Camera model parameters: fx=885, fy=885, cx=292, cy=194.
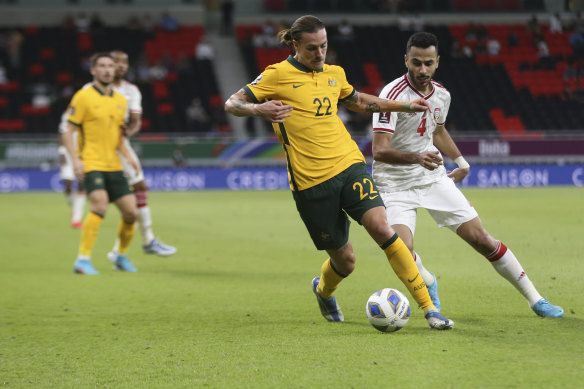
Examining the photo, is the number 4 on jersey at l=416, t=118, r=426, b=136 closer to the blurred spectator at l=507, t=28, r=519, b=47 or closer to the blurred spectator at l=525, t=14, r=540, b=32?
the blurred spectator at l=507, t=28, r=519, b=47

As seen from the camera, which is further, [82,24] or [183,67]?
[82,24]

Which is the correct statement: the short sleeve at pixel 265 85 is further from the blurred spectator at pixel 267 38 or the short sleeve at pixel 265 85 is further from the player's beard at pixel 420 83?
the blurred spectator at pixel 267 38

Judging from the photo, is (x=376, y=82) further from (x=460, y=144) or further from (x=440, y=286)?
(x=440, y=286)

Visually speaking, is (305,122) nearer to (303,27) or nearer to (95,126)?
(303,27)

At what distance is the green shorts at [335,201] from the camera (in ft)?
20.5

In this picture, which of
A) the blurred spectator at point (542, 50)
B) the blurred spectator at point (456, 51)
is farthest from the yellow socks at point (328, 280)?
the blurred spectator at point (542, 50)

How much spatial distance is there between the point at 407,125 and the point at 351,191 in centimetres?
100

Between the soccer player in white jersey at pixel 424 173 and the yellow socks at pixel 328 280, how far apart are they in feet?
1.90

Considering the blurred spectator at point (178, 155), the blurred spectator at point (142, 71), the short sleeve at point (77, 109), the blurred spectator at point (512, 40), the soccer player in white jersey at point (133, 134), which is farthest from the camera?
the blurred spectator at point (512, 40)

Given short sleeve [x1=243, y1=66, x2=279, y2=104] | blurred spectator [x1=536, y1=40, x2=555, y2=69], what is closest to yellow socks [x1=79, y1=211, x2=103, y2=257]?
short sleeve [x1=243, y1=66, x2=279, y2=104]

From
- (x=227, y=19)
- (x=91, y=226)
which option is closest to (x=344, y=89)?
(x=91, y=226)

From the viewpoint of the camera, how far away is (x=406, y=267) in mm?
6176

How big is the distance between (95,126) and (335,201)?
15.4 feet

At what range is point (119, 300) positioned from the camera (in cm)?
830
